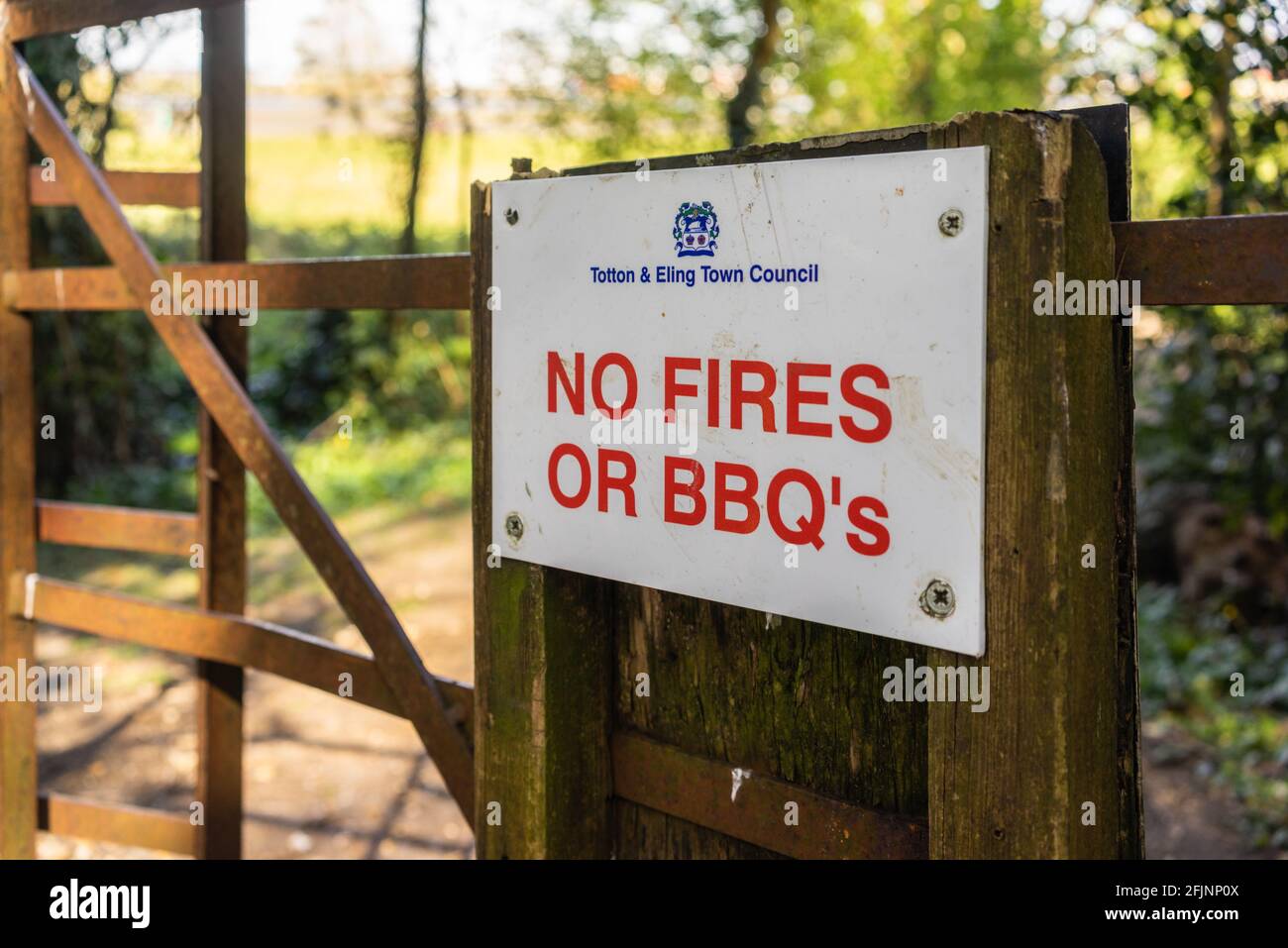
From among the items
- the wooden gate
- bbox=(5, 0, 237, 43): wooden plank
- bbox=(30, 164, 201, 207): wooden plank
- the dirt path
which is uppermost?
bbox=(5, 0, 237, 43): wooden plank

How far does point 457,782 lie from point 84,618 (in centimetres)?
137

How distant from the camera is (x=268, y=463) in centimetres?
229

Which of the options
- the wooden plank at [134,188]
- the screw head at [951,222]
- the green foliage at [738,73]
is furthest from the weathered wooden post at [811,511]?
the green foliage at [738,73]

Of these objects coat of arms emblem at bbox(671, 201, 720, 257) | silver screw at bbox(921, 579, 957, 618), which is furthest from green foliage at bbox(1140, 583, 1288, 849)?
coat of arms emblem at bbox(671, 201, 720, 257)

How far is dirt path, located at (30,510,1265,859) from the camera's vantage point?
450cm

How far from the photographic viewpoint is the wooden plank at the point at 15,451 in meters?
3.05

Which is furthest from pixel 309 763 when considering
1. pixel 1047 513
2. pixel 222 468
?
pixel 1047 513

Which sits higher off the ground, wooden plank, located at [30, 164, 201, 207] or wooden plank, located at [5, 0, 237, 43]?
wooden plank, located at [5, 0, 237, 43]

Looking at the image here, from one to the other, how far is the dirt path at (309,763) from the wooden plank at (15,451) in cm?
116

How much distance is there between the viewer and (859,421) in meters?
1.32

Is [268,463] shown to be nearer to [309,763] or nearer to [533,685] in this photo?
[533,685]

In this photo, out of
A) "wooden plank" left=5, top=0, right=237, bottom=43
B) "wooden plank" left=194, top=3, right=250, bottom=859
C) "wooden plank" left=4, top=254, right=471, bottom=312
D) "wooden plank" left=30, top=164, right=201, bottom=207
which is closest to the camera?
"wooden plank" left=4, top=254, right=471, bottom=312

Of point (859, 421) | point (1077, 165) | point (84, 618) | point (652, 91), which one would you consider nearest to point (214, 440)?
point (84, 618)

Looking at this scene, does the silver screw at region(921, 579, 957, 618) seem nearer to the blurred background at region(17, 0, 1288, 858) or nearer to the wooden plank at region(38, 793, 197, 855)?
the blurred background at region(17, 0, 1288, 858)
